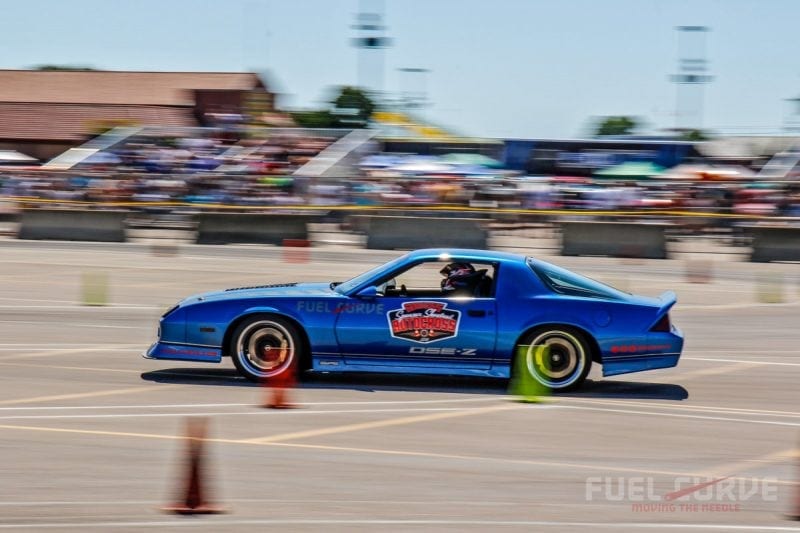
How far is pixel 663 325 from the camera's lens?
1002 cm

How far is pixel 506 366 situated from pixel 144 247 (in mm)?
18785

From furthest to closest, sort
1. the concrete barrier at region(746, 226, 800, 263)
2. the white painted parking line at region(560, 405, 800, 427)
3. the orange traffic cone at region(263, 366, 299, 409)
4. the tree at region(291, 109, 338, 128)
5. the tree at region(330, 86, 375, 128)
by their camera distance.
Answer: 1. the tree at region(291, 109, 338, 128)
2. the tree at region(330, 86, 375, 128)
3. the concrete barrier at region(746, 226, 800, 263)
4. the orange traffic cone at region(263, 366, 299, 409)
5. the white painted parking line at region(560, 405, 800, 427)

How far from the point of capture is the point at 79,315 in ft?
50.1

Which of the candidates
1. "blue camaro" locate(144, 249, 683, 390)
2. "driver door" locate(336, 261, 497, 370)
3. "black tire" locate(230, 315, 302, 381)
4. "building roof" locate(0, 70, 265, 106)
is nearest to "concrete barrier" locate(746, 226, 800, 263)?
"blue camaro" locate(144, 249, 683, 390)

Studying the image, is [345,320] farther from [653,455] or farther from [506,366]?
[653,455]

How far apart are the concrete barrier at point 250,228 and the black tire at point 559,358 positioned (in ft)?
61.1

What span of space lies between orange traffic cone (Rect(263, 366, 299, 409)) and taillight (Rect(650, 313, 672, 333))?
3.18 m

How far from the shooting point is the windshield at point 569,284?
33.1ft

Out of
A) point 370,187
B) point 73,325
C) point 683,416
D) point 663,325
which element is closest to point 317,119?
point 370,187

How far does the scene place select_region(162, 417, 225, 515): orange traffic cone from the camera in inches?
231

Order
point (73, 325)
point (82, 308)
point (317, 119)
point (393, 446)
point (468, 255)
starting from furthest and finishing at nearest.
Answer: point (317, 119)
point (82, 308)
point (73, 325)
point (468, 255)
point (393, 446)

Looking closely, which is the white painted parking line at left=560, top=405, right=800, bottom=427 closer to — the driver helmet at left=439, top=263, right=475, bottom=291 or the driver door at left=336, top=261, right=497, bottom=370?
the driver door at left=336, top=261, right=497, bottom=370

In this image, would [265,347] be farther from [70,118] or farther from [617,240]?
[70,118]

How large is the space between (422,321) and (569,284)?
1371 mm
